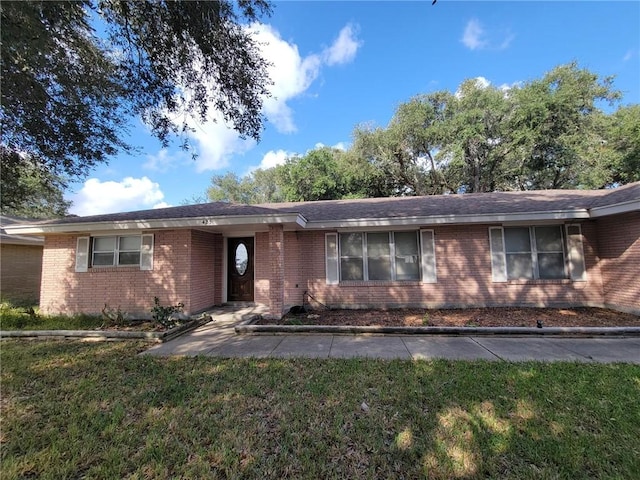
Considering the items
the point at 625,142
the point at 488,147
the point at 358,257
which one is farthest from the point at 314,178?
the point at 625,142

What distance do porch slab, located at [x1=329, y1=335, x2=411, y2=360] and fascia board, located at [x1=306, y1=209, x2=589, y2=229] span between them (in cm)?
353

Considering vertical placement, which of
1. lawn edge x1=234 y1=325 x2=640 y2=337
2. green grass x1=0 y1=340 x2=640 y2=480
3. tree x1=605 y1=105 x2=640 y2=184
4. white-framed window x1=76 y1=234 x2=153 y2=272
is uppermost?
tree x1=605 y1=105 x2=640 y2=184

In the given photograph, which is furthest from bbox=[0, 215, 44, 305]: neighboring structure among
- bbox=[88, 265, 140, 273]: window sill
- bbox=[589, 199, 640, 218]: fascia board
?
bbox=[589, 199, 640, 218]: fascia board

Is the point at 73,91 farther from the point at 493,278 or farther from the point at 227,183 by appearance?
the point at 227,183

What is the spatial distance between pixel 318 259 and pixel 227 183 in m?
31.9

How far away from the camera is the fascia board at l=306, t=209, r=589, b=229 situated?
799cm

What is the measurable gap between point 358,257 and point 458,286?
3165 millimetres

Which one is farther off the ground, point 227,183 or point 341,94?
point 227,183

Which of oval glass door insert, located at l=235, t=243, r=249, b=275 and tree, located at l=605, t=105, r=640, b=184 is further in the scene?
tree, located at l=605, t=105, r=640, b=184

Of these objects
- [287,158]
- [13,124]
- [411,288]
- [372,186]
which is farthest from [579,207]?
[287,158]

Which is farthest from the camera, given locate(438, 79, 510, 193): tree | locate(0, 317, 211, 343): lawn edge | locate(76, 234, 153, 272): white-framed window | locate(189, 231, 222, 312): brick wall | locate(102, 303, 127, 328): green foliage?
locate(438, 79, 510, 193): tree

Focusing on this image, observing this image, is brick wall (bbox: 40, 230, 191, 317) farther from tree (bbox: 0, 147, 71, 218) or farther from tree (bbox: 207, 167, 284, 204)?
tree (bbox: 207, 167, 284, 204)

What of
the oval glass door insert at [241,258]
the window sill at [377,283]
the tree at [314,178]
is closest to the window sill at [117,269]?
the oval glass door insert at [241,258]

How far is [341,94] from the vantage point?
14570mm
